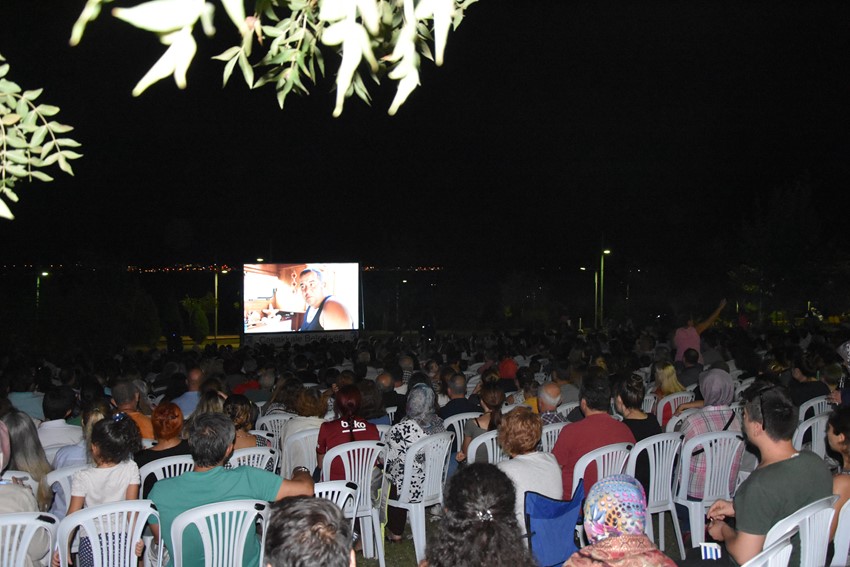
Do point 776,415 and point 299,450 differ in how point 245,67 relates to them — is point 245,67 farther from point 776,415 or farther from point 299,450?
point 299,450

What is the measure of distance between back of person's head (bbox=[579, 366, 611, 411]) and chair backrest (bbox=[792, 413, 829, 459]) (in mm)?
1579

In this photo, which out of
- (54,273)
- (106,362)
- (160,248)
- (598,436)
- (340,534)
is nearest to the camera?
(340,534)

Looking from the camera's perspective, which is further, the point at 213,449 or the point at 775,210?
the point at 775,210

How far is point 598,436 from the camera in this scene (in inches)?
173

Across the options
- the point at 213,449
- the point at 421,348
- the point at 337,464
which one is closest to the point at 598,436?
the point at 337,464

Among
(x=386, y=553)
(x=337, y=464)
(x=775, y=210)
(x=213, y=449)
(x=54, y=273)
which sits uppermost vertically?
(x=775, y=210)

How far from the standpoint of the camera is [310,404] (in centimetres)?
552

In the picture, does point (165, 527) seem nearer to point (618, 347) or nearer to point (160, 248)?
point (618, 347)

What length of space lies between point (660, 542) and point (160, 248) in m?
38.6

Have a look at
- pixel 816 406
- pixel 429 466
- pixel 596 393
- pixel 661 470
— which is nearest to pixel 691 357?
pixel 816 406

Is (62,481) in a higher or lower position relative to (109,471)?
lower

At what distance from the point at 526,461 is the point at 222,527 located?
155 centimetres

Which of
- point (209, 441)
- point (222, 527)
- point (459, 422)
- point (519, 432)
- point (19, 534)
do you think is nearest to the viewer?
point (19, 534)

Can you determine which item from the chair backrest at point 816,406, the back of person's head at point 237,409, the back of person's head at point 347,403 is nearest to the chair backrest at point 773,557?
the back of person's head at point 347,403
